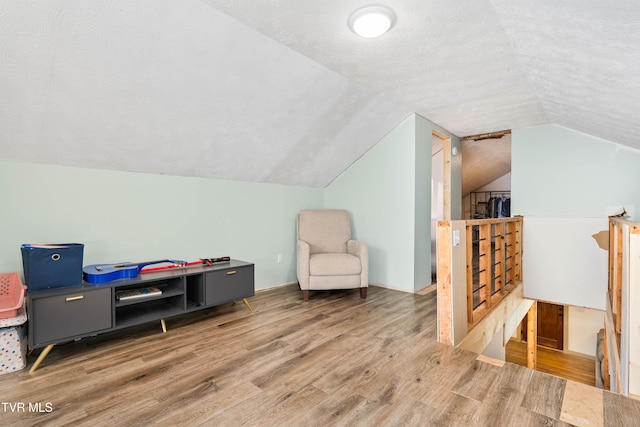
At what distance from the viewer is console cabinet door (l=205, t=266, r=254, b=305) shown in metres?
2.65

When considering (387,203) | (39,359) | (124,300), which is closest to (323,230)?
(387,203)

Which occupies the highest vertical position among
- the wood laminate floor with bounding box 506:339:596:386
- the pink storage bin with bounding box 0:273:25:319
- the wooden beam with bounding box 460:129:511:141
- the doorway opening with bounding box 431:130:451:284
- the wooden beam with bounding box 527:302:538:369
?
the wooden beam with bounding box 460:129:511:141

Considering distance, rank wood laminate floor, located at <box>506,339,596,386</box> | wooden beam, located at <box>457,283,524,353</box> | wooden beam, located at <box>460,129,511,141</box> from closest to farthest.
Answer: wooden beam, located at <box>457,283,524,353</box> < wooden beam, located at <box>460,129,511,141</box> < wood laminate floor, located at <box>506,339,596,386</box>

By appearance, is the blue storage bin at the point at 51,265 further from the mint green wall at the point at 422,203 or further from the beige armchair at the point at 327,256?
the mint green wall at the point at 422,203

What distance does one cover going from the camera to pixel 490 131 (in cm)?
443

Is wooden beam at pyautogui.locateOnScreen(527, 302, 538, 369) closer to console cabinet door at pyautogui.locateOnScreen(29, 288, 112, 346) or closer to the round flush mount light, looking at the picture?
the round flush mount light

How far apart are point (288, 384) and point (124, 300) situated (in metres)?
1.35

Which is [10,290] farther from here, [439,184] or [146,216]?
[439,184]

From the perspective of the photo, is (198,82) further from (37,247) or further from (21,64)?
(37,247)

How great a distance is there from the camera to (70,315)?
196 centimetres

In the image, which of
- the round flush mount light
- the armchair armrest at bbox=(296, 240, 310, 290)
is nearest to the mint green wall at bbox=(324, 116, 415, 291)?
the armchair armrest at bbox=(296, 240, 310, 290)

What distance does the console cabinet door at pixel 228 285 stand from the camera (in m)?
2.65

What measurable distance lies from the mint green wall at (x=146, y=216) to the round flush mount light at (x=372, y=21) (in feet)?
6.57

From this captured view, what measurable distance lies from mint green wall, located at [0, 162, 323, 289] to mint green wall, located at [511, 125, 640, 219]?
2918 millimetres
